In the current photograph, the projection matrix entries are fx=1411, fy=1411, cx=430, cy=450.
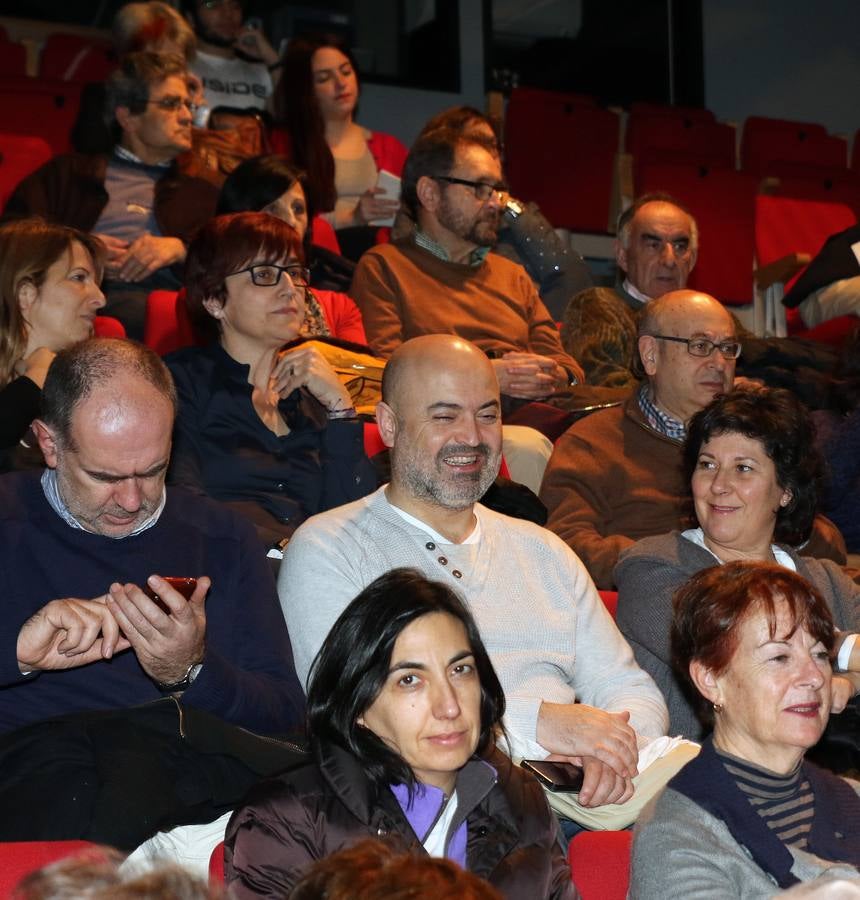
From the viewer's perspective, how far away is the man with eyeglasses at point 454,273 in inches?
167

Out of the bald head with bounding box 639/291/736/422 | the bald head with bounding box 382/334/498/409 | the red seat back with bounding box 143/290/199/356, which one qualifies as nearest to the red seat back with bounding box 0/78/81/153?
the red seat back with bounding box 143/290/199/356

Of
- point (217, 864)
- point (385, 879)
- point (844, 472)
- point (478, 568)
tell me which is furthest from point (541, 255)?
point (385, 879)

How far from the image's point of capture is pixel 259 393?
10.7ft

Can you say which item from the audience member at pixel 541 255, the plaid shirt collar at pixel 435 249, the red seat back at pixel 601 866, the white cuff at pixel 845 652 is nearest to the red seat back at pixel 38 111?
the audience member at pixel 541 255

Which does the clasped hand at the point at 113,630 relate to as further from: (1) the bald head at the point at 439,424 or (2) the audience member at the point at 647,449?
(2) the audience member at the point at 647,449

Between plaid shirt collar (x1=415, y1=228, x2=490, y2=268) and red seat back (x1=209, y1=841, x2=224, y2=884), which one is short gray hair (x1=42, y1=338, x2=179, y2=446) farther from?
plaid shirt collar (x1=415, y1=228, x2=490, y2=268)

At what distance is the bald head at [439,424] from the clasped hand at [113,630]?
685mm

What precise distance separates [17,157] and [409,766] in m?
3.50

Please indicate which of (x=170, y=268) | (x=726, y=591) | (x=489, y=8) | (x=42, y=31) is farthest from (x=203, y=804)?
(x=489, y=8)

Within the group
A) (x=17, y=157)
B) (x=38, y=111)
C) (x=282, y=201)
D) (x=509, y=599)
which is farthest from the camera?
(x=38, y=111)

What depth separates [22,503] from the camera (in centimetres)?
241

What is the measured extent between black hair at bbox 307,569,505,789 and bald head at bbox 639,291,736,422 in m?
1.73

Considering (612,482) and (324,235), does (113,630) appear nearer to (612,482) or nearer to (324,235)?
(612,482)

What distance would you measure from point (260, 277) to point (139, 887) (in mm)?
2474
